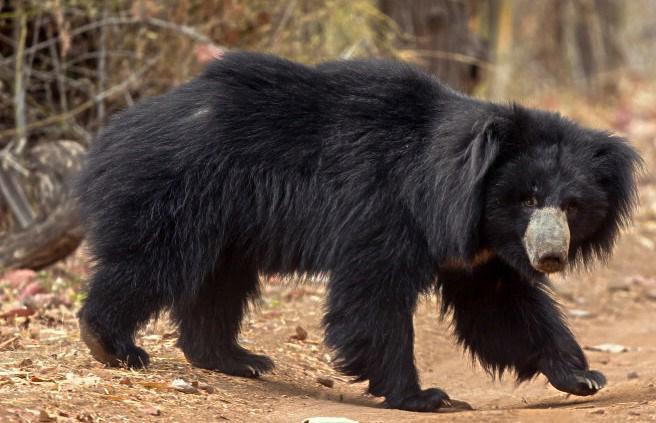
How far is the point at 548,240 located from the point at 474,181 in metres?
0.35

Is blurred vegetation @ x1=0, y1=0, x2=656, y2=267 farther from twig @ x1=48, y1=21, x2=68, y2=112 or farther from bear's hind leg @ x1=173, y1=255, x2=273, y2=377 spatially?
bear's hind leg @ x1=173, y1=255, x2=273, y2=377

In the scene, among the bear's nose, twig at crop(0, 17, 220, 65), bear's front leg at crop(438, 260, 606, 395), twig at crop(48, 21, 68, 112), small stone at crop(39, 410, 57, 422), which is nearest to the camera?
small stone at crop(39, 410, 57, 422)

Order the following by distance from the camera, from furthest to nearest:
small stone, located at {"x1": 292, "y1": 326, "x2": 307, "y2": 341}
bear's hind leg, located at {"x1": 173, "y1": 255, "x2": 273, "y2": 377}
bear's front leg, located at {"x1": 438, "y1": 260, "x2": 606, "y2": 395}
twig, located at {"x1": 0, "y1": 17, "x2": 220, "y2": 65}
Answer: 1. twig, located at {"x1": 0, "y1": 17, "x2": 220, "y2": 65}
2. small stone, located at {"x1": 292, "y1": 326, "x2": 307, "y2": 341}
3. bear's hind leg, located at {"x1": 173, "y1": 255, "x2": 273, "y2": 377}
4. bear's front leg, located at {"x1": 438, "y1": 260, "x2": 606, "y2": 395}

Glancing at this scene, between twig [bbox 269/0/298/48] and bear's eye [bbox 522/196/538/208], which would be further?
twig [bbox 269/0/298/48]

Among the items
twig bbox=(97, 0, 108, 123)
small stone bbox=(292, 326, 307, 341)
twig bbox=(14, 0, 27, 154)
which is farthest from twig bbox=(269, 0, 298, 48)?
small stone bbox=(292, 326, 307, 341)

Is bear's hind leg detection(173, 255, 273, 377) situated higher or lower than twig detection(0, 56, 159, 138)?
lower

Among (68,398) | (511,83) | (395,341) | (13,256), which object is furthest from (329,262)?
(511,83)

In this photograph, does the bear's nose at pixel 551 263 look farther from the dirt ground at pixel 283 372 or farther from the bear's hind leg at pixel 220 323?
the bear's hind leg at pixel 220 323

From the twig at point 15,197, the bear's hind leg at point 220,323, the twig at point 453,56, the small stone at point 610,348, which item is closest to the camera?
the bear's hind leg at point 220,323

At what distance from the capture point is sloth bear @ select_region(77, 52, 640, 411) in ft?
13.2

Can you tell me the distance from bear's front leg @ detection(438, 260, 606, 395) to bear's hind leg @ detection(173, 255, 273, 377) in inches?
34.7

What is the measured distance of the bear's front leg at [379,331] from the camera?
4047mm

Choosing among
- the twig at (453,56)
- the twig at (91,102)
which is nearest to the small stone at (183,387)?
the twig at (91,102)

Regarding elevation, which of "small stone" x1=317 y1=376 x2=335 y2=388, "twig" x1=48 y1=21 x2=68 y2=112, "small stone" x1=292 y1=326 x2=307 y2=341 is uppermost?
"twig" x1=48 y1=21 x2=68 y2=112
